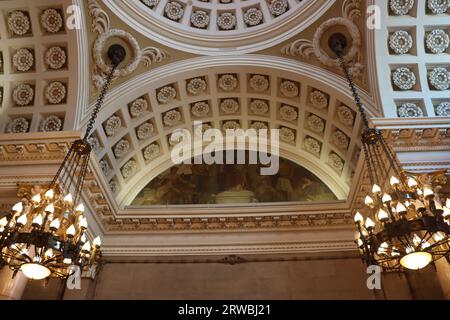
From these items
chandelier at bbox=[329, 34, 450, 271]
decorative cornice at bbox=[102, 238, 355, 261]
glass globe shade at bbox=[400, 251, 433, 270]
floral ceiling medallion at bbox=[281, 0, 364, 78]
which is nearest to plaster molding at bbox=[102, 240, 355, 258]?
decorative cornice at bbox=[102, 238, 355, 261]

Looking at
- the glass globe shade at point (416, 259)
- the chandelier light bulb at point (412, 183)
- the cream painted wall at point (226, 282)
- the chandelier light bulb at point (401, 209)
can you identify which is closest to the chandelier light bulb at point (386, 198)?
the chandelier light bulb at point (401, 209)

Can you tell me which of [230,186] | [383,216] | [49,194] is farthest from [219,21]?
[383,216]

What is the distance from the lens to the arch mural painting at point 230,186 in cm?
1068

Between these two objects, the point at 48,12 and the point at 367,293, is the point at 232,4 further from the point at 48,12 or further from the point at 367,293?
the point at 367,293

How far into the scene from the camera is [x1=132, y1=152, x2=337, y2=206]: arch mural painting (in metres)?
10.7

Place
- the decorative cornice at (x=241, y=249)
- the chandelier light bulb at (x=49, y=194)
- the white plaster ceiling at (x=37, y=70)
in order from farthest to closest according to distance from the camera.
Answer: the decorative cornice at (x=241, y=249), the white plaster ceiling at (x=37, y=70), the chandelier light bulb at (x=49, y=194)

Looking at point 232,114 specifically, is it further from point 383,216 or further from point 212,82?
point 383,216

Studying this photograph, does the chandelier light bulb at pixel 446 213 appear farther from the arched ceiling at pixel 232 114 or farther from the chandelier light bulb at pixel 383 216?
the arched ceiling at pixel 232 114

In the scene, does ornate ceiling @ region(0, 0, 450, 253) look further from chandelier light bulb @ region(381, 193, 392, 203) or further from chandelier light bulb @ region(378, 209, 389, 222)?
chandelier light bulb @ region(378, 209, 389, 222)

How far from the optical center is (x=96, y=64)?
9.15 metres

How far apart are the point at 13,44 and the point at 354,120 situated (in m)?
8.52

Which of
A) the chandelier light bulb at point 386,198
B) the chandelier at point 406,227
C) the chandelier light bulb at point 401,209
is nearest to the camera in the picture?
the chandelier at point 406,227

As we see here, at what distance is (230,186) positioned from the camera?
10.9 metres

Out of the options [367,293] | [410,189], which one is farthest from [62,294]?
[410,189]
